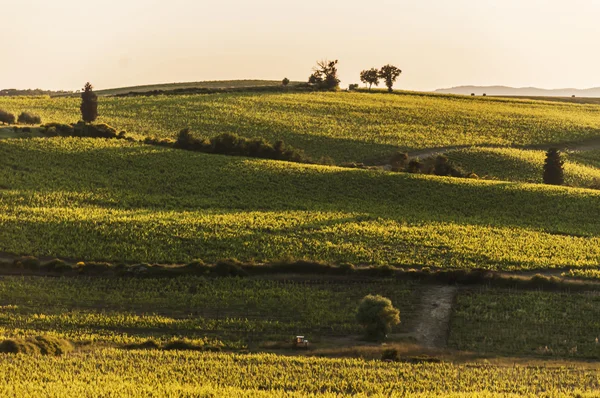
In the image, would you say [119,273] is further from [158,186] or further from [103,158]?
[103,158]

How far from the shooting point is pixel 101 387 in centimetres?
2844

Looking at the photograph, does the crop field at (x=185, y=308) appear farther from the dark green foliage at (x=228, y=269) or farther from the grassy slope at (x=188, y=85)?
the grassy slope at (x=188, y=85)

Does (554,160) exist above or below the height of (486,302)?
above

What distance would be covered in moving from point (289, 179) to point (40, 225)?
27274 mm

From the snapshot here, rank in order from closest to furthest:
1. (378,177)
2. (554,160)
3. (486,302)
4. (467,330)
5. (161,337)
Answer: (161,337) → (467,330) → (486,302) → (378,177) → (554,160)

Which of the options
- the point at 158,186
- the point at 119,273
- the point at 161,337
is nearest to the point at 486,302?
the point at 161,337

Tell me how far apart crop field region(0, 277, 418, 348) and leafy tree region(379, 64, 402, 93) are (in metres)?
118

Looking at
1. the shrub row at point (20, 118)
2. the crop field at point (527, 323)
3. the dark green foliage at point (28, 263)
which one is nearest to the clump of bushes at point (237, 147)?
the shrub row at point (20, 118)

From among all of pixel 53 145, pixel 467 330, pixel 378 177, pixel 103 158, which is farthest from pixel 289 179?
pixel 467 330

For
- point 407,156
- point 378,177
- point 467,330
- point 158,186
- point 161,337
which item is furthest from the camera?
point 407,156

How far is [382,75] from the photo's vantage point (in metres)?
166

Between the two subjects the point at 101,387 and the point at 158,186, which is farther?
the point at 158,186

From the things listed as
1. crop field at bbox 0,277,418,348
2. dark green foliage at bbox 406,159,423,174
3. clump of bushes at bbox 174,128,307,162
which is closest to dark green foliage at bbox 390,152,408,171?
dark green foliage at bbox 406,159,423,174

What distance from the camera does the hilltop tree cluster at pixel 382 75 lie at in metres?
164
